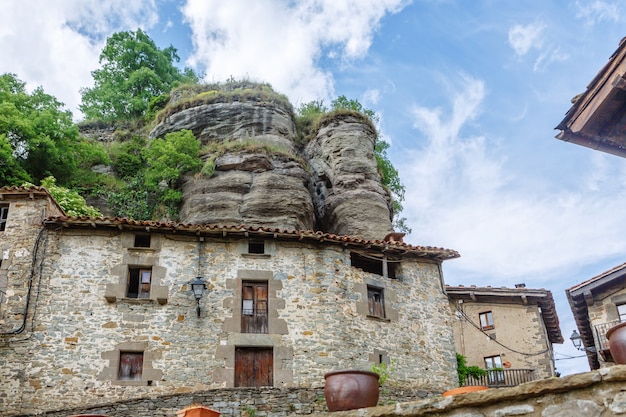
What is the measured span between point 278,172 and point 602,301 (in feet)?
46.5

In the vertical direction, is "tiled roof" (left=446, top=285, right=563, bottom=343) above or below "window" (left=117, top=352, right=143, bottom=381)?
above

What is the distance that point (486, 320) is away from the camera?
25.9 meters

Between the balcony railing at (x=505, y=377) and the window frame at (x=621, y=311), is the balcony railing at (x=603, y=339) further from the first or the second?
the balcony railing at (x=505, y=377)

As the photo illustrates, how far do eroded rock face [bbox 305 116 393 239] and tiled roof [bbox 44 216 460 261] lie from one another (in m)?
5.64

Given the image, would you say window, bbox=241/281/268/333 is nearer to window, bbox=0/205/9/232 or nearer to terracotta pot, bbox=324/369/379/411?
window, bbox=0/205/9/232

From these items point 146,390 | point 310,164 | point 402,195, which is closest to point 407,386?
point 146,390

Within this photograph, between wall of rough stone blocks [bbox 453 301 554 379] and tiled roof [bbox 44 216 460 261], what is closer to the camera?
tiled roof [bbox 44 216 460 261]

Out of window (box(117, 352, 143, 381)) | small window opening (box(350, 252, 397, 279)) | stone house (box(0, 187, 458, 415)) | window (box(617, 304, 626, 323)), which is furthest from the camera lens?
small window opening (box(350, 252, 397, 279))

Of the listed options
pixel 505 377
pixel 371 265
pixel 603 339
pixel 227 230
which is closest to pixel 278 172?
pixel 371 265


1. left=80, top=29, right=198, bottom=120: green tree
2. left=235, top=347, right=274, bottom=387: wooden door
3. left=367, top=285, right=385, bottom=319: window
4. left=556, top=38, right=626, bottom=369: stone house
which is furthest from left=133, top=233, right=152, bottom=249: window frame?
left=80, top=29, right=198, bottom=120: green tree

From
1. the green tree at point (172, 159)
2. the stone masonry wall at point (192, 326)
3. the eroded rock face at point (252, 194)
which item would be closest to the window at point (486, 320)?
the stone masonry wall at point (192, 326)

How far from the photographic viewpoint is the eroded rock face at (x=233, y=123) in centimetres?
3175

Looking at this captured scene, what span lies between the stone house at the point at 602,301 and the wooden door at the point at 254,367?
1025cm

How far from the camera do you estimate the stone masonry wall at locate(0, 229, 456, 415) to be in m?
17.7
